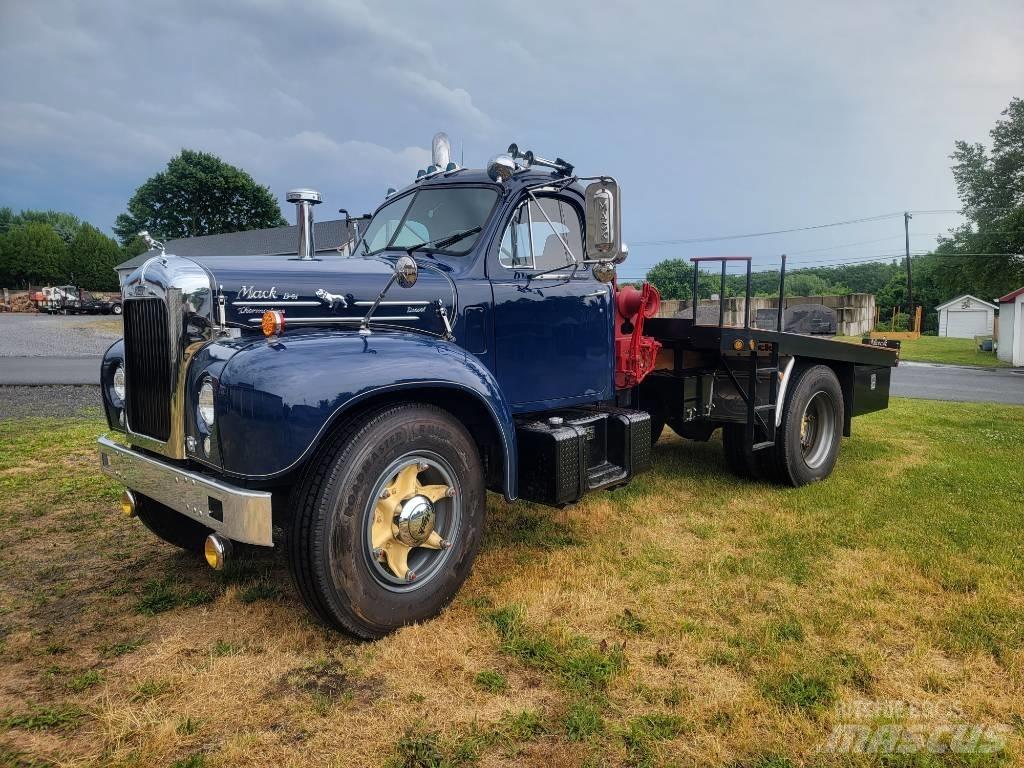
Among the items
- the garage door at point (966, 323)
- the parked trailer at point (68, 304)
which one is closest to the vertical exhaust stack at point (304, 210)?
the parked trailer at point (68, 304)

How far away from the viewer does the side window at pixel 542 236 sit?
3.98 meters

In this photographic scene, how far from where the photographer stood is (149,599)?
341 cm

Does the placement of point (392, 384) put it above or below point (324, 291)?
below

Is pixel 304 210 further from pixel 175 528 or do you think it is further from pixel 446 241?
pixel 175 528

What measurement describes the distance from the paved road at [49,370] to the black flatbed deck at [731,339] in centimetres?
1001

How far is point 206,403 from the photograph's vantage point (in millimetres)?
2803

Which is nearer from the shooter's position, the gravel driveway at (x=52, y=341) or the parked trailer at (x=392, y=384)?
the parked trailer at (x=392, y=384)

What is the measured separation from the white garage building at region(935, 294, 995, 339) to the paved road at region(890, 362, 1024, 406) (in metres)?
33.9

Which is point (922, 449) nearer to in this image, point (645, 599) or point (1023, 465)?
point (1023, 465)

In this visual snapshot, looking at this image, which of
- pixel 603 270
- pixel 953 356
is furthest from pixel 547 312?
pixel 953 356

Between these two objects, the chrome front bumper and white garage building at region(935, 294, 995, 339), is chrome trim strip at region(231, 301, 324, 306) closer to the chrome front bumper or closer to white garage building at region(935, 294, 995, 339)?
the chrome front bumper

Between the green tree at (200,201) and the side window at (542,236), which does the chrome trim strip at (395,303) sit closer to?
the side window at (542,236)

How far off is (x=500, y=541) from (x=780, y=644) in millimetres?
1802

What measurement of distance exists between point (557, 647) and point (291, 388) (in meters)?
1.54
